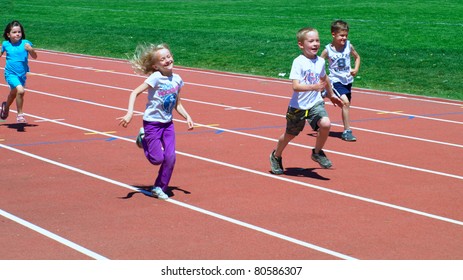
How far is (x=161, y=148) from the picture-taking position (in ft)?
32.8

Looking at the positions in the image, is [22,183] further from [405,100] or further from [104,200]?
[405,100]

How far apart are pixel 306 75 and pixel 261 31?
69.5 ft

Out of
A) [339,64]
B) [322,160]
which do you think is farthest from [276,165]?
[339,64]

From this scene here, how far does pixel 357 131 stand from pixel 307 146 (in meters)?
1.60

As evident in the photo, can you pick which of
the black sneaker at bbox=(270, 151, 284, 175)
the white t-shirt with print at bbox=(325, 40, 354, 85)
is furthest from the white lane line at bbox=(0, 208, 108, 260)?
the white t-shirt with print at bbox=(325, 40, 354, 85)

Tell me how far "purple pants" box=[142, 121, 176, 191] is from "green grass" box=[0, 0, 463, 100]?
1012 centimetres

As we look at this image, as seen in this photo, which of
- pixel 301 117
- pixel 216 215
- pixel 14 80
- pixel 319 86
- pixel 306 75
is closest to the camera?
pixel 216 215

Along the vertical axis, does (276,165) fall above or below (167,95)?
below

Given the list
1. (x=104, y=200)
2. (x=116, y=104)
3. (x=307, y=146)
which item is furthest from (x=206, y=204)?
(x=116, y=104)

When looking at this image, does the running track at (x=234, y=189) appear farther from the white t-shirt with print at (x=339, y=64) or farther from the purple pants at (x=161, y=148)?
the white t-shirt with print at (x=339, y=64)

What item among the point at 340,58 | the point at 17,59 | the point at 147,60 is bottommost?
the point at 17,59

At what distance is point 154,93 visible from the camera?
10.0 meters

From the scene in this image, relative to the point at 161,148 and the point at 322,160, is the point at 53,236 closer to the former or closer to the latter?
the point at 161,148

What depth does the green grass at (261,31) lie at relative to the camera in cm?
2327
